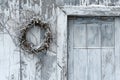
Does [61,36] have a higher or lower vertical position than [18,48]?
higher

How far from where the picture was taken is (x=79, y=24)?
147 inches

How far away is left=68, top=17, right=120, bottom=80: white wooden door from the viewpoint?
12.2 ft

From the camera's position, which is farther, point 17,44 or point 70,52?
point 70,52

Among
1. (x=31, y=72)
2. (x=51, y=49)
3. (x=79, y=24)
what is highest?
(x=79, y=24)

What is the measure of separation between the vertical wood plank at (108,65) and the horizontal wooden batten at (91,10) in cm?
43

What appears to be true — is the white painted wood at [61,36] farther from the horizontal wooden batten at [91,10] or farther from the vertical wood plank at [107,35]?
the vertical wood plank at [107,35]

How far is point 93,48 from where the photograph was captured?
3.73 meters

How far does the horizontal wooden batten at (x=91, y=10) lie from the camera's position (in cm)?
362

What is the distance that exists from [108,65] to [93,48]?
0.86ft

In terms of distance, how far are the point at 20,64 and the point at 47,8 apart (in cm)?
69

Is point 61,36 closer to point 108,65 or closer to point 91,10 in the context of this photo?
point 91,10

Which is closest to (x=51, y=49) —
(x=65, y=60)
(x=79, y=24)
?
(x=65, y=60)

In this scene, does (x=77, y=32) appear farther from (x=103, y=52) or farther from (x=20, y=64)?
(x=20, y=64)

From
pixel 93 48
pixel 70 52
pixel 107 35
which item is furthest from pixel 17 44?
pixel 107 35
